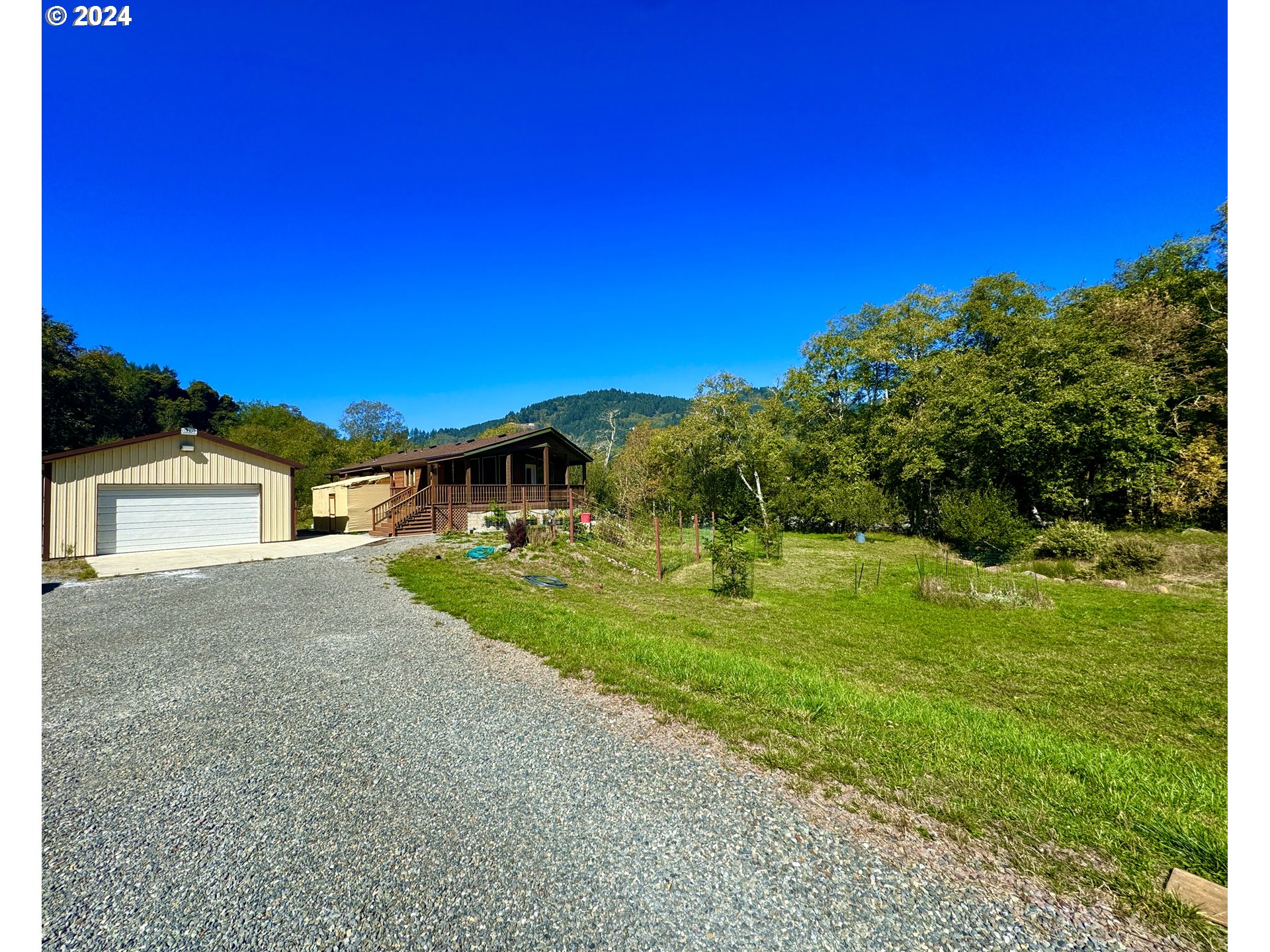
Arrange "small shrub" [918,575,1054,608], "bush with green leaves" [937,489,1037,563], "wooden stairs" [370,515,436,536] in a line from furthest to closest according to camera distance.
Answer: "wooden stairs" [370,515,436,536] → "bush with green leaves" [937,489,1037,563] → "small shrub" [918,575,1054,608]

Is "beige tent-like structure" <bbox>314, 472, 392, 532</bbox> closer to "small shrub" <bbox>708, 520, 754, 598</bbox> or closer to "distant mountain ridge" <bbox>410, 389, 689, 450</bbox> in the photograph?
"small shrub" <bbox>708, 520, 754, 598</bbox>

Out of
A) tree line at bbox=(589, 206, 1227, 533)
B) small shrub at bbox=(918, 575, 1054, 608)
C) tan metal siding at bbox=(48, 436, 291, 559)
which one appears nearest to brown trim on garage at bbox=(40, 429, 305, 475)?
tan metal siding at bbox=(48, 436, 291, 559)

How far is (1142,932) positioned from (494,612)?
684 centimetres

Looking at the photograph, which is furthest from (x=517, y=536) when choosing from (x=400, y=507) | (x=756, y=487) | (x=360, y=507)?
(x=756, y=487)

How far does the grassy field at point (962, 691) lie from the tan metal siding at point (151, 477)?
831cm

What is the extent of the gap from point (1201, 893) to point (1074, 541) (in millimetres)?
16794

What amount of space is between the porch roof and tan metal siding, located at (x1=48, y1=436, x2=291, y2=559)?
5507 millimetres

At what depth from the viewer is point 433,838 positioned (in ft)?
8.66

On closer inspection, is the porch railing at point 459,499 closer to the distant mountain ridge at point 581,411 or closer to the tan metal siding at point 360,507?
the tan metal siding at point 360,507

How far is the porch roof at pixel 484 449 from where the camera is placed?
20.5 meters

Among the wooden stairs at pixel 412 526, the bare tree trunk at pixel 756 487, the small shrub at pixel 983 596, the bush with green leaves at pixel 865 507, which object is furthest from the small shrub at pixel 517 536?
the bush with green leaves at pixel 865 507

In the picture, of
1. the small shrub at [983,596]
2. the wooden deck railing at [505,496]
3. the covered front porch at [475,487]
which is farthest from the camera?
the wooden deck railing at [505,496]

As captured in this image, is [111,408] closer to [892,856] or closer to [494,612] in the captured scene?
[494,612]

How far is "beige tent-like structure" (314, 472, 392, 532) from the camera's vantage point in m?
19.6
